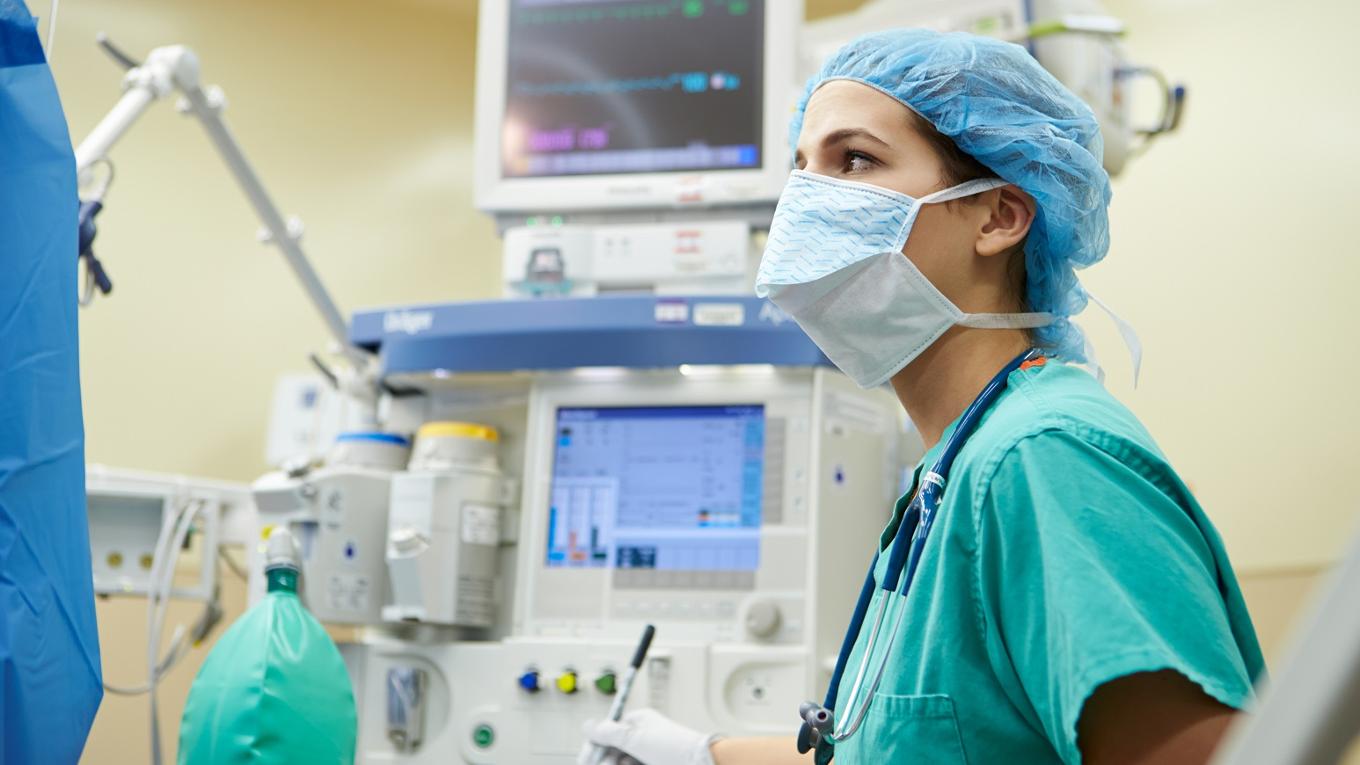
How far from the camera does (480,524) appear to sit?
2.45 m

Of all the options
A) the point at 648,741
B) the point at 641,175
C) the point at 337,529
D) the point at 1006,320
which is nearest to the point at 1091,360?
the point at 1006,320

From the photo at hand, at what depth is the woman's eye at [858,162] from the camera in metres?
1.29

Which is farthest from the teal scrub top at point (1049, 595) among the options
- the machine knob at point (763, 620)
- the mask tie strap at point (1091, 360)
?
the machine knob at point (763, 620)

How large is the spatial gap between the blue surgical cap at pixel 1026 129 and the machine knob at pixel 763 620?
101cm

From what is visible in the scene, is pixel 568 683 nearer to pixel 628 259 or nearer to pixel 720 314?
pixel 720 314

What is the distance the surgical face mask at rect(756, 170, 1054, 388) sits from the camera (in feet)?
4.09

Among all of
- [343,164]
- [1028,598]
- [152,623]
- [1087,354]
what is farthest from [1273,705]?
[343,164]

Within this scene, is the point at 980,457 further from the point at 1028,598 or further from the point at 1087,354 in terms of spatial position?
the point at 1087,354

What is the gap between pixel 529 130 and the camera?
105 inches

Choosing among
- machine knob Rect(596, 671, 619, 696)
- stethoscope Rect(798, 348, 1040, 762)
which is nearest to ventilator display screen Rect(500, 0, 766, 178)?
machine knob Rect(596, 671, 619, 696)

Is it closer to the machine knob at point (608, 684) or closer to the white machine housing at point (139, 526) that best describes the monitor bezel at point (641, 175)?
the white machine housing at point (139, 526)

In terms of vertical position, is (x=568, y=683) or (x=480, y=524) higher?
(x=480, y=524)

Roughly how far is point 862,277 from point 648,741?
75cm

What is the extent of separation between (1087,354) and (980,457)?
373 millimetres
